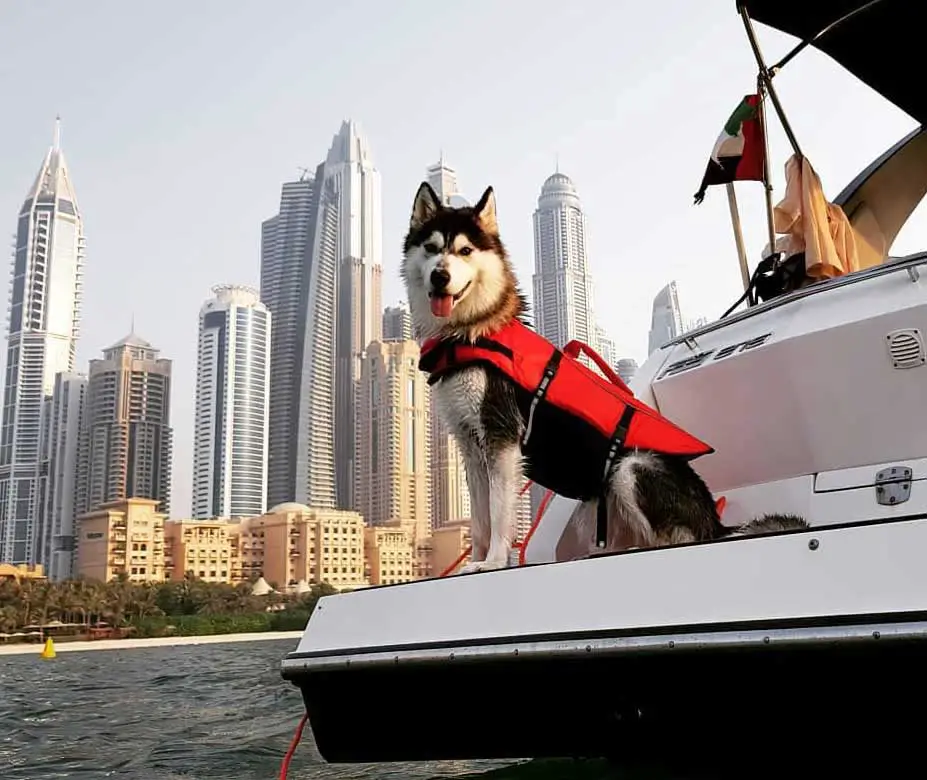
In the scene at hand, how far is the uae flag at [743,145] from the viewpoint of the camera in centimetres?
501

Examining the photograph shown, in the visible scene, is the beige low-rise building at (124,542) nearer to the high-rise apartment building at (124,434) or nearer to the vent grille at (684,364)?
the high-rise apartment building at (124,434)

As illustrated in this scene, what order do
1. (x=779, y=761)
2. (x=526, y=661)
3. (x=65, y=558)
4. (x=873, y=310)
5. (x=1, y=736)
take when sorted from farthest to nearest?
(x=65, y=558) → (x=1, y=736) → (x=873, y=310) → (x=526, y=661) → (x=779, y=761)

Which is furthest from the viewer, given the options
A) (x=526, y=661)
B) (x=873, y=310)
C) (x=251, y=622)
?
(x=251, y=622)

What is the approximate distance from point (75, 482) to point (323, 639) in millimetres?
109524

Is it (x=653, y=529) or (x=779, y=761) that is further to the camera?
(x=653, y=529)

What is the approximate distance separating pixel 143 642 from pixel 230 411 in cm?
5667

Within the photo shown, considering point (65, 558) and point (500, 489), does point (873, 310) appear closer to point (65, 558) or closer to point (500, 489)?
point (500, 489)

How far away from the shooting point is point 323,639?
3273 millimetres

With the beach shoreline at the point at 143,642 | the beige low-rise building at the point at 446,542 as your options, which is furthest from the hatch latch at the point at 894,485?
the beige low-rise building at the point at 446,542

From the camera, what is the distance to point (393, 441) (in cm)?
10438

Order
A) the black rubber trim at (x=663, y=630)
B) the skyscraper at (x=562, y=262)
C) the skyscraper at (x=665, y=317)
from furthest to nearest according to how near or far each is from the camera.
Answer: the skyscraper at (x=562, y=262)
the skyscraper at (x=665, y=317)
the black rubber trim at (x=663, y=630)

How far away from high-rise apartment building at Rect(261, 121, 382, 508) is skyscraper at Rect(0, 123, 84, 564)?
28161 millimetres

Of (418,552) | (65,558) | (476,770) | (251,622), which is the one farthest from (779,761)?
(65,558)

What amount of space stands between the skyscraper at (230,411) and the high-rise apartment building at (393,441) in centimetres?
1302
